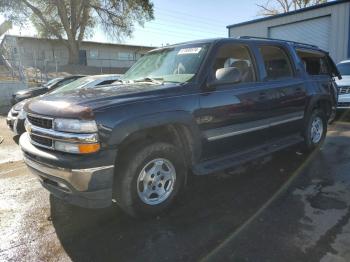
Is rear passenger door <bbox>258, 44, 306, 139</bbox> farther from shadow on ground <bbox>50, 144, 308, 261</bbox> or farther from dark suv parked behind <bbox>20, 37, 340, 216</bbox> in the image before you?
shadow on ground <bbox>50, 144, 308, 261</bbox>

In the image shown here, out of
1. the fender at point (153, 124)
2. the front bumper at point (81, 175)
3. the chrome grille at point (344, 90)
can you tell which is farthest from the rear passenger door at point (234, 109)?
the chrome grille at point (344, 90)

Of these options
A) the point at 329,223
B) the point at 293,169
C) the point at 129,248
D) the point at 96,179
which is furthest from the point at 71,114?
the point at 293,169

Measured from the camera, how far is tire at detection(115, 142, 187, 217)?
11.7 feet

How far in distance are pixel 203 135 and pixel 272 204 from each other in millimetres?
1161

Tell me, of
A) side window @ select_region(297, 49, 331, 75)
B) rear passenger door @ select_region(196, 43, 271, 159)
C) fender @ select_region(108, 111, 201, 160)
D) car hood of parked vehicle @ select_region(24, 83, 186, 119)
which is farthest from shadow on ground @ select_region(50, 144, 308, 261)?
side window @ select_region(297, 49, 331, 75)

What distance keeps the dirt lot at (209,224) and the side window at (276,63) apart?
1.53 metres

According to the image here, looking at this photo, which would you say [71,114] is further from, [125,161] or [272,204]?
[272,204]

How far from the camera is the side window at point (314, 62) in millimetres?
6300

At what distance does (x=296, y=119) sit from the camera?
5750 millimetres

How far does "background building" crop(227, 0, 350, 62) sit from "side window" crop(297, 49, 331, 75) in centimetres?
1145

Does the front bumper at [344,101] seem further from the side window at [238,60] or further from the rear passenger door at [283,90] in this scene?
the side window at [238,60]

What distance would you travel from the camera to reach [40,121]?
12.0 ft

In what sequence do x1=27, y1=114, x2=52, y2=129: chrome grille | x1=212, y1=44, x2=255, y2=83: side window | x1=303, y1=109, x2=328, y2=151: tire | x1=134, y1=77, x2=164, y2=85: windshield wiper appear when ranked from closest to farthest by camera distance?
x1=27, y1=114, x2=52, y2=129: chrome grille → x1=134, y1=77, x2=164, y2=85: windshield wiper → x1=212, y1=44, x2=255, y2=83: side window → x1=303, y1=109, x2=328, y2=151: tire

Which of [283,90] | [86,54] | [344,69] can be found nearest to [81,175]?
[283,90]
